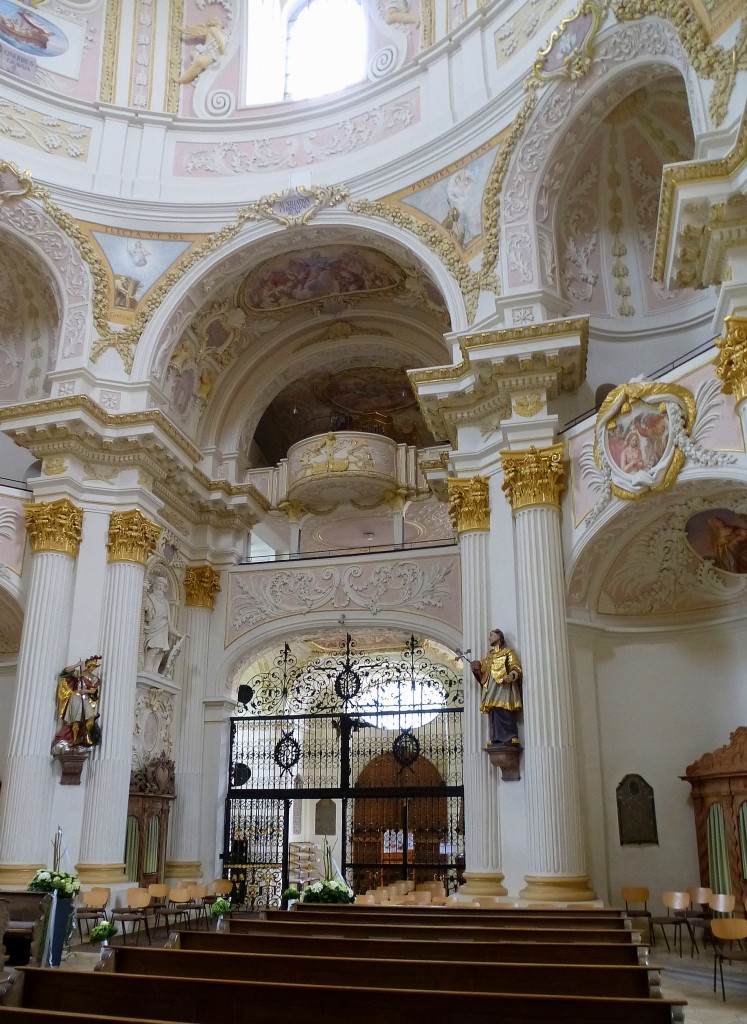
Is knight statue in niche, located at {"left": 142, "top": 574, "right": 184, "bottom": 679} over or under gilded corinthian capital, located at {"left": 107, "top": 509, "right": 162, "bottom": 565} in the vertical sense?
under

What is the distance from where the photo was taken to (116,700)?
47.4 ft

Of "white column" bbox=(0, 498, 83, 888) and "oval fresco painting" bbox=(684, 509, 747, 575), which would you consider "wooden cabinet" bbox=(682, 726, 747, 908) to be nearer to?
"oval fresco painting" bbox=(684, 509, 747, 575)

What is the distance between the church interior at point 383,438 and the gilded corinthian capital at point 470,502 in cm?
5

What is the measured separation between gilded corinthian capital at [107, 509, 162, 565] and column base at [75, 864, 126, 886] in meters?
4.67

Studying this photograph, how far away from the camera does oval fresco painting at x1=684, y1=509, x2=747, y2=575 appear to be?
11648 millimetres

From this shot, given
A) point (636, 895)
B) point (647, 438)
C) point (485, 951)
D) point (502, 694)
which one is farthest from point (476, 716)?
point (485, 951)

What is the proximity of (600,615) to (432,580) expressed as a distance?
3985mm

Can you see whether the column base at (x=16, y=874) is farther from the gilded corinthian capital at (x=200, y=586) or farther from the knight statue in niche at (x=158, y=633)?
the gilded corinthian capital at (x=200, y=586)

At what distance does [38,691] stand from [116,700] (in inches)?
46.4

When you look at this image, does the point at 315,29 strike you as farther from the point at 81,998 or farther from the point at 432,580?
the point at 81,998

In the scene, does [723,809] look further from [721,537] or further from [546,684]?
[721,537]

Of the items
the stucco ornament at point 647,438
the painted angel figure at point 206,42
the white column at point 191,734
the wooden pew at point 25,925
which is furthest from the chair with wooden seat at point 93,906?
the painted angel figure at point 206,42

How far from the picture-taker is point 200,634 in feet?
57.0

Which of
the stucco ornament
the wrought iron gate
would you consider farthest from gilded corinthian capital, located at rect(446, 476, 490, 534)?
the wrought iron gate
